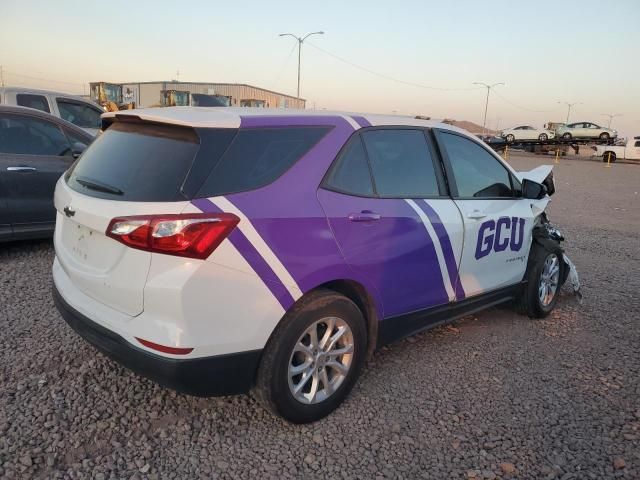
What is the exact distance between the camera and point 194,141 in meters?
2.50

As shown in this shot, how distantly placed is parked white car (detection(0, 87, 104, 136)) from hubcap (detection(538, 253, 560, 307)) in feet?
24.1

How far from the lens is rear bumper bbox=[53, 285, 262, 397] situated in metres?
2.38

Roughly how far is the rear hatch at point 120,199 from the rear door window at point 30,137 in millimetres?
3152

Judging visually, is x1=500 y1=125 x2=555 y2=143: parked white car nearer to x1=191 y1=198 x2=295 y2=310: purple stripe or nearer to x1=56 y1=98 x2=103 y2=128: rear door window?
x1=56 y1=98 x2=103 y2=128: rear door window

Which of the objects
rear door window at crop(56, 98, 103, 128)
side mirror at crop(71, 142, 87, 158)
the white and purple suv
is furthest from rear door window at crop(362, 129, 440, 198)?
rear door window at crop(56, 98, 103, 128)

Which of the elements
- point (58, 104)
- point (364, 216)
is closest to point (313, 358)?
point (364, 216)

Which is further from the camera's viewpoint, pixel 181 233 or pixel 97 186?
pixel 97 186

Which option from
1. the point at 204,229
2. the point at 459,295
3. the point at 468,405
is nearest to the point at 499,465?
the point at 468,405

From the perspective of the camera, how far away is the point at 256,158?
2.60 meters

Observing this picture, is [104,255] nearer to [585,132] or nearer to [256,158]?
[256,158]

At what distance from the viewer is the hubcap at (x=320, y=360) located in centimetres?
276

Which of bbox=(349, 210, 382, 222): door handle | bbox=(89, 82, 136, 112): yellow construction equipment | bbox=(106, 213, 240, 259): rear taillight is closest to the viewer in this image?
bbox=(106, 213, 240, 259): rear taillight

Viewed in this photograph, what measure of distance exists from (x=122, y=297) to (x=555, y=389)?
2.73 metres

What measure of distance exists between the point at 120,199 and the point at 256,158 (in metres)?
0.67
